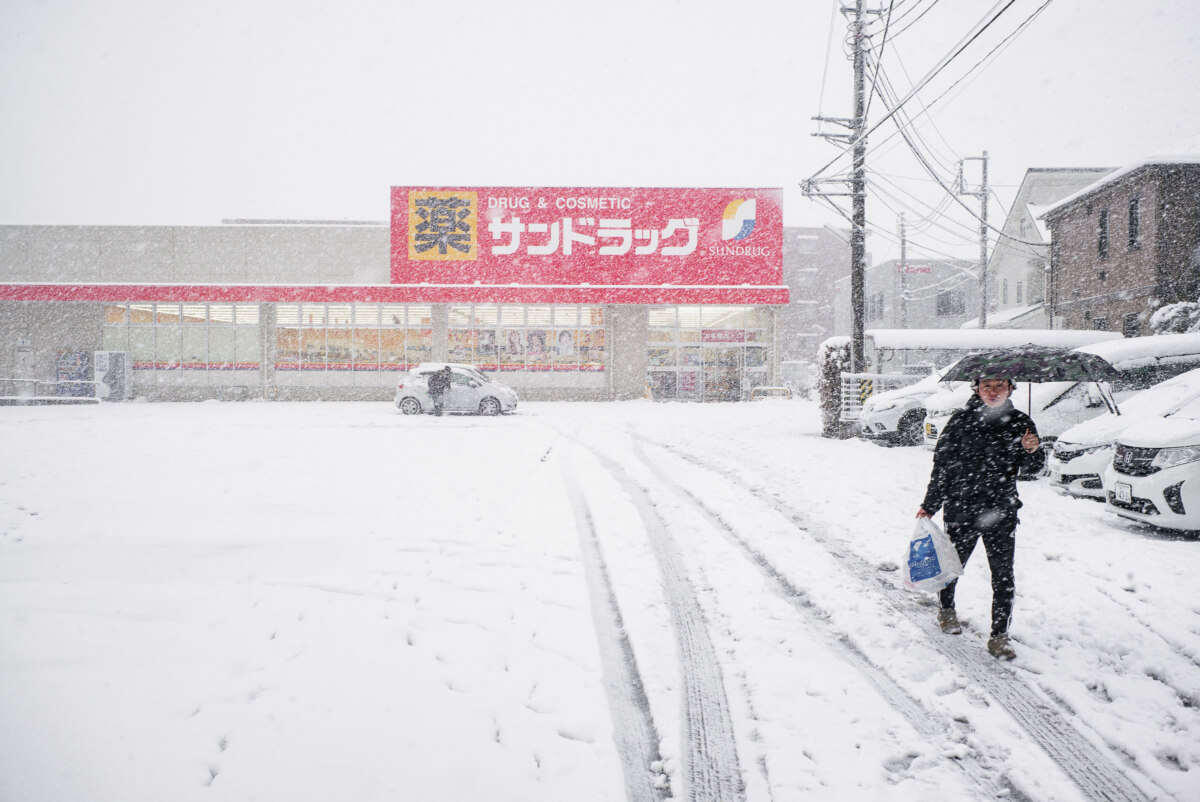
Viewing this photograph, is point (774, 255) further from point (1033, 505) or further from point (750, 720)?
point (750, 720)

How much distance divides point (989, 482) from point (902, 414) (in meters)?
9.33

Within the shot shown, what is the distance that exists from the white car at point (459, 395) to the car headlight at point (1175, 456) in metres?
15.3

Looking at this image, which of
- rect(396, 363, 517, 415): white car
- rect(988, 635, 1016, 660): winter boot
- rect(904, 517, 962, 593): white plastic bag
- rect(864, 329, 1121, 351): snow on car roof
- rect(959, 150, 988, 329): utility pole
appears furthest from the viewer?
rect(959, 150, 988, 329): utility pole

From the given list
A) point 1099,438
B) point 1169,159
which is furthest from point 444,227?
point 1099,438

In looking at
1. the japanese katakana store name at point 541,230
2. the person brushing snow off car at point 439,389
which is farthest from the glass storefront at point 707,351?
the person brushing snow off car at point 439,389

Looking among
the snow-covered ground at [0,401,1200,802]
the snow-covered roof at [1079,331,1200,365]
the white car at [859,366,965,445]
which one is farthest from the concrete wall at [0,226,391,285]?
the snow-covered roof at [1079,331,1200,365]

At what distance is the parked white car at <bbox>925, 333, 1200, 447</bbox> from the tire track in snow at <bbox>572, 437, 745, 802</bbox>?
679 cm

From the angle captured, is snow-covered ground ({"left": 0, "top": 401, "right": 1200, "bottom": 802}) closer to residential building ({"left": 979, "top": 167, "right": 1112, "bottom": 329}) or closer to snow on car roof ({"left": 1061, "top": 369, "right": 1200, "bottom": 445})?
snow on car roof ({"left": 1061, "top": 369, "right": 1200, "bottom": 445})

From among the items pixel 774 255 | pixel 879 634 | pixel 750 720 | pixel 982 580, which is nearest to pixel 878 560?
pixel 982 580

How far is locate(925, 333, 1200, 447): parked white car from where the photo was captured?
9195 millimetres

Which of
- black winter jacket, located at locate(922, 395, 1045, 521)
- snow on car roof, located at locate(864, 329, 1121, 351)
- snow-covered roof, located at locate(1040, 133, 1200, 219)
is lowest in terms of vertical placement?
black winter jacket, located at locate(922, 395, 1045, 521)

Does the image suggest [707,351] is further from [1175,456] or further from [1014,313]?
[1175,456]

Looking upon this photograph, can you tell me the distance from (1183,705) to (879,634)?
4.39 feet

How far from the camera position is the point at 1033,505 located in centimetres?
732
